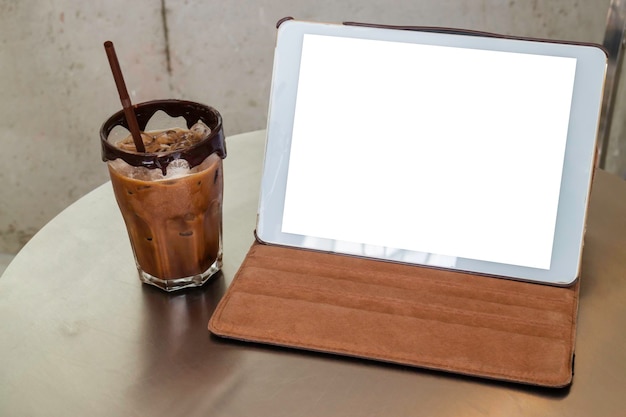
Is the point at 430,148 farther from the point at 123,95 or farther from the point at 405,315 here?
A: the point at 123,95

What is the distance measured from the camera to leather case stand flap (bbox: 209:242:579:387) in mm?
638

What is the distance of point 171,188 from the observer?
2.32 feet

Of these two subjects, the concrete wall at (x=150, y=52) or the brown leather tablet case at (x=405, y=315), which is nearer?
the brown leather tablet case at (x=405, y=315)

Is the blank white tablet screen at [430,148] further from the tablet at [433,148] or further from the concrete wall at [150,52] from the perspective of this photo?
the concrete wall at [150,52]

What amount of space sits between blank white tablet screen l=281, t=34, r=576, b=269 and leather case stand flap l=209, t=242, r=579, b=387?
4 centimetres

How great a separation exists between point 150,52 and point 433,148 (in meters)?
1.21

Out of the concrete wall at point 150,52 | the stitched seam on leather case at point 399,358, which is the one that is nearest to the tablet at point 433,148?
the stitched seam on leather case at point 399,358

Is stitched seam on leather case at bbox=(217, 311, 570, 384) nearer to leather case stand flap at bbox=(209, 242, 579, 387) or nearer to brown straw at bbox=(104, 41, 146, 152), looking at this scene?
leather case stand flap at bbox=(209, 242, 579, 387)

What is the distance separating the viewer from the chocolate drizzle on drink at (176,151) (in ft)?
2.25

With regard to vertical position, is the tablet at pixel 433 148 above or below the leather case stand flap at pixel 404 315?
above

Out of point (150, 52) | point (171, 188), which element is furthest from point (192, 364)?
point (150, 52)

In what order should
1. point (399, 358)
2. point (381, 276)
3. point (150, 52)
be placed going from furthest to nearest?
1. point (150, 52)
2. point (381, 276)
3. point (399, 358)

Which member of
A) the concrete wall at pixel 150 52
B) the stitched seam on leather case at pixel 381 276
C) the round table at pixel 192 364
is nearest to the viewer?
the round table at pixel 192 364

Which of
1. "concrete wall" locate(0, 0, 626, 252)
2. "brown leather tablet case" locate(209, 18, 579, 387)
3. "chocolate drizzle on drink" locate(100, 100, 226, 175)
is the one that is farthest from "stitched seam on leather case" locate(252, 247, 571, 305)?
"concrete wall" locate(0, 0, 626, 252)
